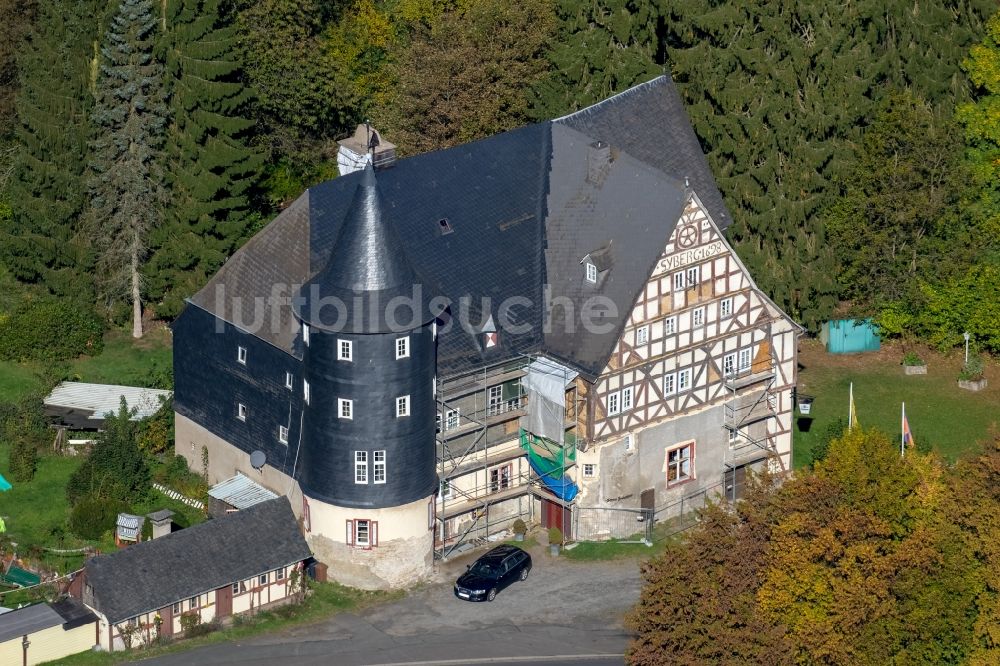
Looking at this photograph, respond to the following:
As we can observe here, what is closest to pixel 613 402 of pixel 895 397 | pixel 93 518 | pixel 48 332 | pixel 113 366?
pixel 895 397

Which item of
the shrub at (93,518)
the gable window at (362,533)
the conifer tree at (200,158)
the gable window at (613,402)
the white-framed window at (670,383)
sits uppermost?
the conifer tree at (200,158)

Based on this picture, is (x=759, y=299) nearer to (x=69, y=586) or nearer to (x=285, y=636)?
(x=285, y=636)

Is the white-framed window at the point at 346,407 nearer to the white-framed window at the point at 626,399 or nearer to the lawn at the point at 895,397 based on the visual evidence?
the white-framed window at the point at 626,399

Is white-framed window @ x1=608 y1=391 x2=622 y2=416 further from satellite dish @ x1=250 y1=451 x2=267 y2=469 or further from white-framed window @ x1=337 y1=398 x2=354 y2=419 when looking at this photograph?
satellite dish @ x1=250 y1=451 x2=267 y2=469

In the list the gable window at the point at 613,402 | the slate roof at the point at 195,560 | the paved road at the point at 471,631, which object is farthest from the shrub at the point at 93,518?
the gable window at the point at 613,402

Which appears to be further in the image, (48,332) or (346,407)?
(48,332)

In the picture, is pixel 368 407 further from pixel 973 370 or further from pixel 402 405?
pixel 973 370
